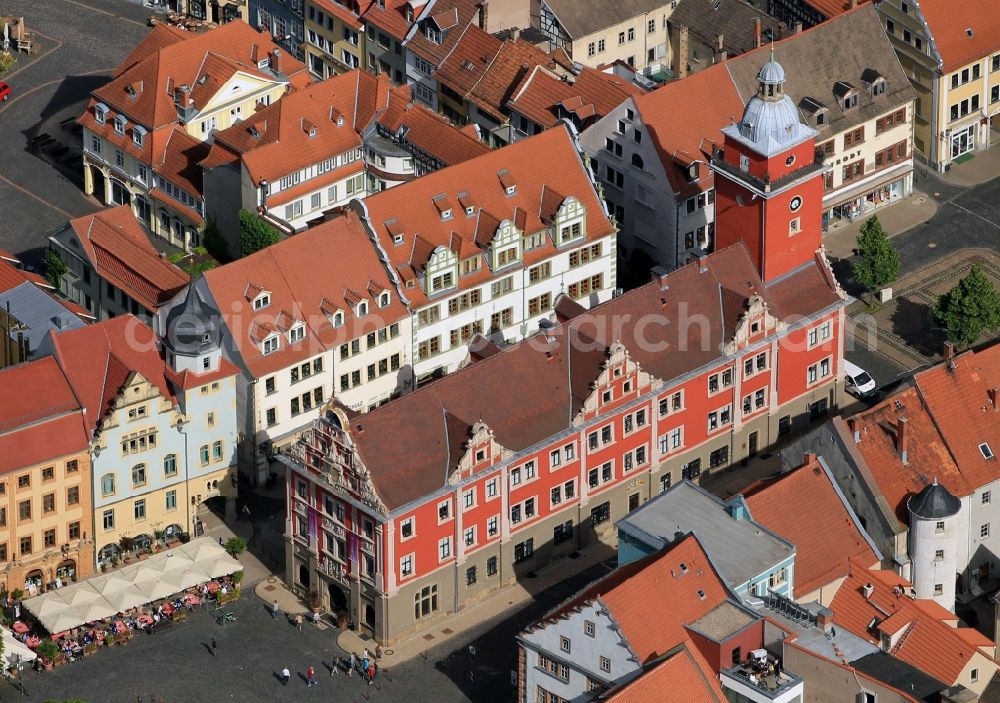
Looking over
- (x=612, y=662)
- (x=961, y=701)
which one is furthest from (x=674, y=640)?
(x=961, y=701)

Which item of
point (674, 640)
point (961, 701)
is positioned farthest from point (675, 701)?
point (961, 701)

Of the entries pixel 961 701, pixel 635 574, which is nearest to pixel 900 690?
pixel 961 701

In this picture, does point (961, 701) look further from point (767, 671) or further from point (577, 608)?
point (577, 608)

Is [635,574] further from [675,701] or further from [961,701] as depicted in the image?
[961,701]

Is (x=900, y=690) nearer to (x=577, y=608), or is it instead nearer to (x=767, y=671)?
(x=767, y=671)
